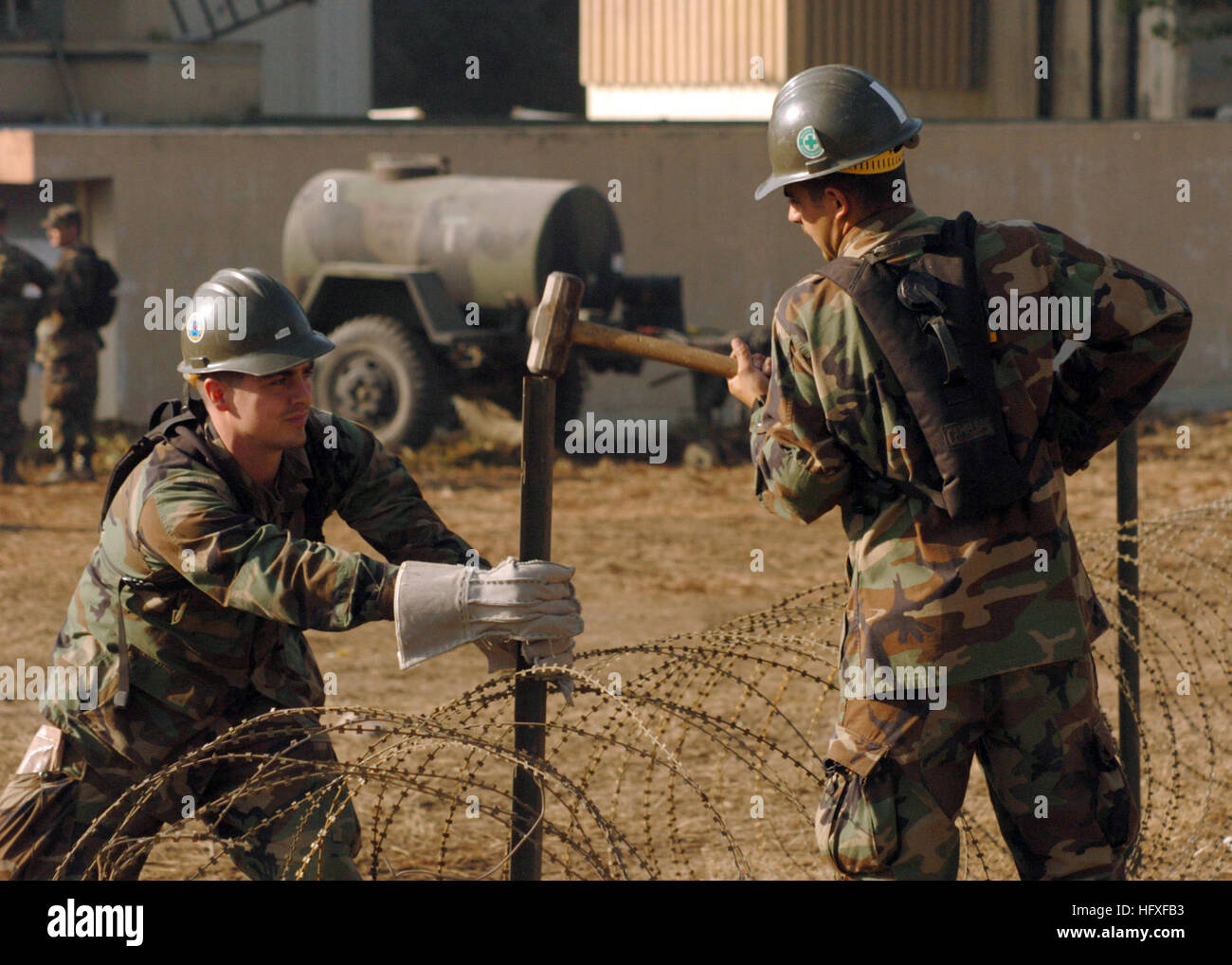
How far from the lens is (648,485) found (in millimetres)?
12227

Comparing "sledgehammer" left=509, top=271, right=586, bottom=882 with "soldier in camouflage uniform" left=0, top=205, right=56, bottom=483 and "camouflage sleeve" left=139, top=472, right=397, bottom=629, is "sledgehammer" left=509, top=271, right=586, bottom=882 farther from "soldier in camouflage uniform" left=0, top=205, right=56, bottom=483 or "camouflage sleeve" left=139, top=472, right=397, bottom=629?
"soldier in camouflage uniform" left=0, top=205, right=56, bottom=483

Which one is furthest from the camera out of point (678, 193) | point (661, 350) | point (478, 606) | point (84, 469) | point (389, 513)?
point (678, 193)

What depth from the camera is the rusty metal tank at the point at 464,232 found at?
41.0 ft

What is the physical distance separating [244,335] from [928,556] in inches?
56.7

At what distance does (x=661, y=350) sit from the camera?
3523 millimetres

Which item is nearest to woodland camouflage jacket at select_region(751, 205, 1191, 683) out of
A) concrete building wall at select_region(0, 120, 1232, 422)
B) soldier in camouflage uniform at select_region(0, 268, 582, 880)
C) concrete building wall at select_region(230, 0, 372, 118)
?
soldier in camouflage uniform at select_region(0, 268, 582, 880)

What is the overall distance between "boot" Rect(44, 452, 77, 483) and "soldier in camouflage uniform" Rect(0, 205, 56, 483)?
253 mm

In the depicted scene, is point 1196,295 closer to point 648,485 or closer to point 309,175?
point 648,485

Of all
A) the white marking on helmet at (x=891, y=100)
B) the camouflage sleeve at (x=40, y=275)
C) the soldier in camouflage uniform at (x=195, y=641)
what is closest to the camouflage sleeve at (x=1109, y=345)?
the white marking on helmet at (x=891, y=100)

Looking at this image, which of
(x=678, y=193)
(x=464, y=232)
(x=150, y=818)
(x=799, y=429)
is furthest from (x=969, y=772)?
(x=678, y=193)

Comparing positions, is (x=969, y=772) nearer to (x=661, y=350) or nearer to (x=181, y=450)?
(x=661, y=350)

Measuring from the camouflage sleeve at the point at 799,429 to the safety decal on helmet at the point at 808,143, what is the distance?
252 mm

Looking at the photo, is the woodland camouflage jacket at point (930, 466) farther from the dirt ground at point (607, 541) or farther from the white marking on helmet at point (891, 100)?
the dirt ground at point (607, 541)

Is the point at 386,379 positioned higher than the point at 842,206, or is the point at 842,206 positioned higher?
the point at 386,379
